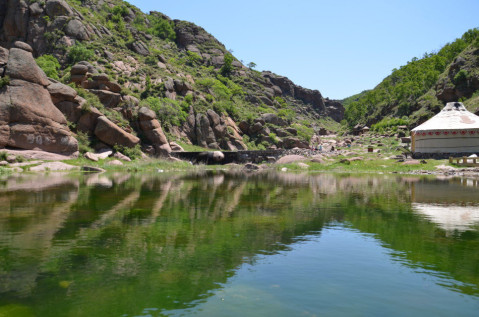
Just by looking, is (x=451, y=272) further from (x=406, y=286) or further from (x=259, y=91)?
(x=259, y=91)

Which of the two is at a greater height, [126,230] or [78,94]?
[78,94]

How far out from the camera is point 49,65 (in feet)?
213

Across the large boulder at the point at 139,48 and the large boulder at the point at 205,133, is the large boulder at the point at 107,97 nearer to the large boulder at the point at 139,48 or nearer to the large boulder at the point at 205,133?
the large boulder at the point at 205,133

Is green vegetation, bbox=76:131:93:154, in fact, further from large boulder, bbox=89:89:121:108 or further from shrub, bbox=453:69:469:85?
shrub, bbox=453:69:469:85

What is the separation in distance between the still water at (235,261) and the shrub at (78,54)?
63541 millimetres

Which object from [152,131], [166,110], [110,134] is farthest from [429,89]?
[110,134]

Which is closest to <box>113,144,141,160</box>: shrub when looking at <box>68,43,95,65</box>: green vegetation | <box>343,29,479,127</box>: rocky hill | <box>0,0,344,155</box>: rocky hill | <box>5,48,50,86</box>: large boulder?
<box>0,0,344,155</box>: rocky hill

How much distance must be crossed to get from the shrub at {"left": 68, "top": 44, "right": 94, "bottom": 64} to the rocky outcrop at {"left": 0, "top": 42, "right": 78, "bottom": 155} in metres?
24.4

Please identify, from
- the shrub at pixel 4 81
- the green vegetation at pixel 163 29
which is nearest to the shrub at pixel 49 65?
the shrub at pixel 4 81

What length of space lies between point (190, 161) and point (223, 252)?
50001 mm

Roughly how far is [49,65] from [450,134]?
68.2m

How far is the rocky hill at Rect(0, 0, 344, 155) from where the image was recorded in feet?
146

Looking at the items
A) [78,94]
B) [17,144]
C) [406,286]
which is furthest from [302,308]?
[78,94]

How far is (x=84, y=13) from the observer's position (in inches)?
3652
